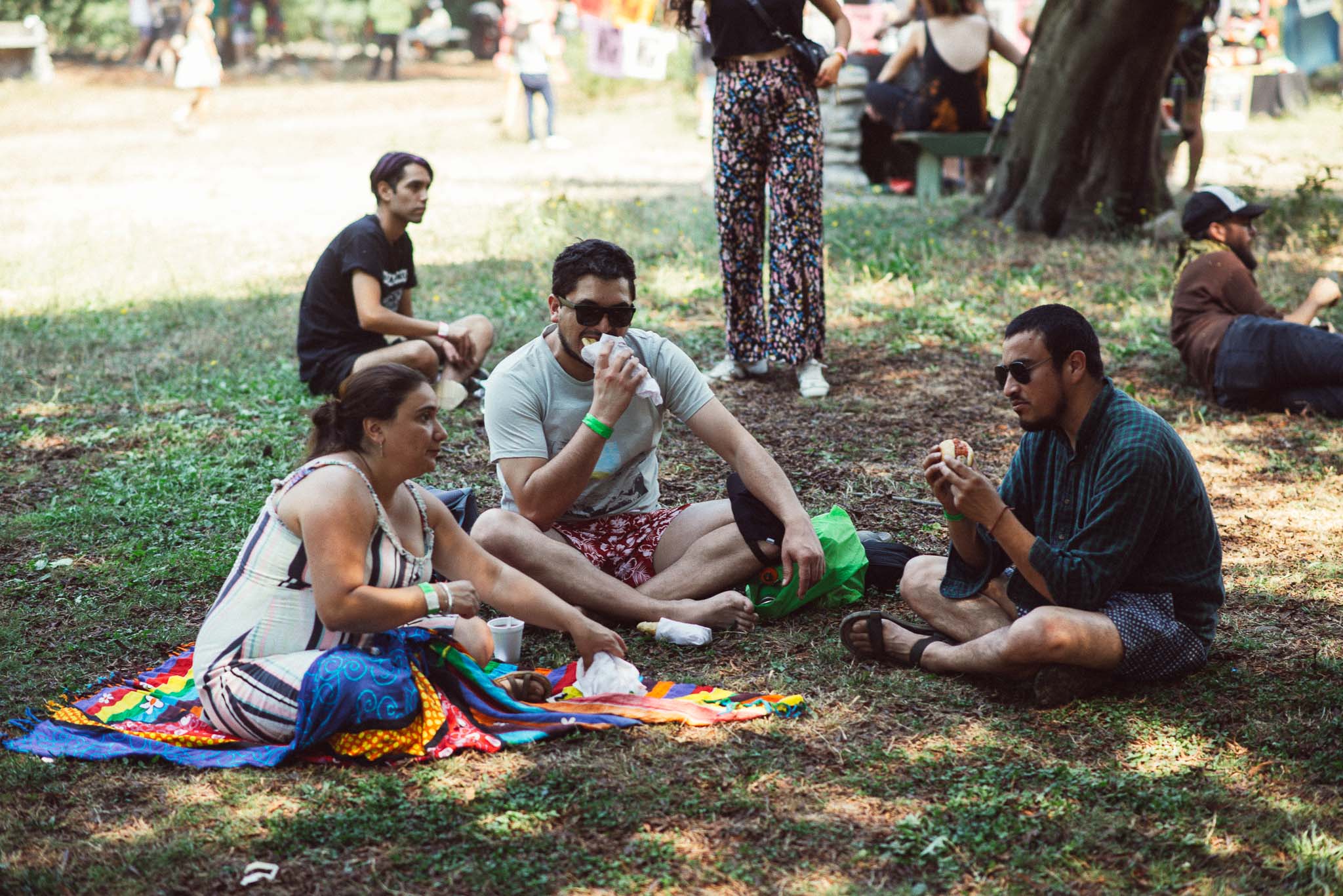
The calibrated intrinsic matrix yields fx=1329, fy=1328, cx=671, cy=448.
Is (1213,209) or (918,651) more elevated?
(1213,209)

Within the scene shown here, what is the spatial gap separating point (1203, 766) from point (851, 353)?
4.32 meters

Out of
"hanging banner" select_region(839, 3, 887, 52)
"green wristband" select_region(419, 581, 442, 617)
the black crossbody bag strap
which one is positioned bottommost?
"green wristband" select_region(419, 581, 442, 617)

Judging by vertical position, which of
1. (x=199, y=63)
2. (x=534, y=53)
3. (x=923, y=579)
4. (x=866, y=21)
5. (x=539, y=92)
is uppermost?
(x=866, y=21)

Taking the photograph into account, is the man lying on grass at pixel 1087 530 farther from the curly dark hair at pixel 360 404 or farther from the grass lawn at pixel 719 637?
the curly dark hair at pixel 360 404

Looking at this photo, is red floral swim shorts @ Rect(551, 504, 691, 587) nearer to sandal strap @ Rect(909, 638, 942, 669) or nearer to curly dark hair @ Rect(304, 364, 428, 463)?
sandal strap @ Rect(909, 638, 942, 669)

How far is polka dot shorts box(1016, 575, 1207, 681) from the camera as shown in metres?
3.32

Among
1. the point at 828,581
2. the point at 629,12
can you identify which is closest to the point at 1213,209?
the point at 828,581

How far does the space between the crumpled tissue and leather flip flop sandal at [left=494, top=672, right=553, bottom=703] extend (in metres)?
0.11

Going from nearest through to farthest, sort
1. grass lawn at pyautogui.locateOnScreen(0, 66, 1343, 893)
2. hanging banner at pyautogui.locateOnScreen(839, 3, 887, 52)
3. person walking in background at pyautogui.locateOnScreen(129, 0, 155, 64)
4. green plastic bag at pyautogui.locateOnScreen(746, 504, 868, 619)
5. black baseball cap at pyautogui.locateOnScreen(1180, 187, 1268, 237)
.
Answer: grass lawn at pyautogui.locateOnScreen(0, 66, 1343, 893), green plastic bag at pyautogui.locateOnScreen(746, 504, 868, 619), black baseball cap at pyautogui.locateOnScreen(1180, 187, 1268, 237), hanging banner at pyautogui.locateOnScreen(839, 3, 887, 52), person walking in background at pyautogui.locateOnScreen(129, 0, 155, 64)

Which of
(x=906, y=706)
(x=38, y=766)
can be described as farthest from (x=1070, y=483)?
(x=38, y=766)

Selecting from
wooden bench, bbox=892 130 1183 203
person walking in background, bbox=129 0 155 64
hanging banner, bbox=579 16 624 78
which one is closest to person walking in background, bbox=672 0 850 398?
wooden bench, bbox=892 130 1183 203

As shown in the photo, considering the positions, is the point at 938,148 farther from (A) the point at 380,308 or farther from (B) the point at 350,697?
(B) the point at 350,697

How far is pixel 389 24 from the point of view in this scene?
90.1 ft

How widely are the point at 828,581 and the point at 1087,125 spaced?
6.49 metres
